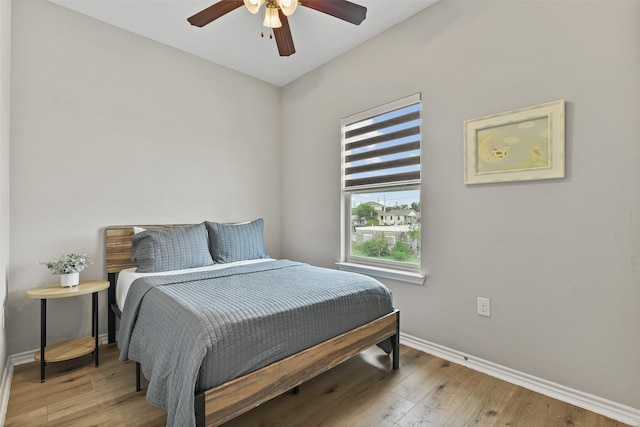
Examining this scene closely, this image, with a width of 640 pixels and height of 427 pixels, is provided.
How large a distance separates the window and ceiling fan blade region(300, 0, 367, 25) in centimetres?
84

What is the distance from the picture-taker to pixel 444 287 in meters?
2.33

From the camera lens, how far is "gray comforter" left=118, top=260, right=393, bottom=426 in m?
1.30

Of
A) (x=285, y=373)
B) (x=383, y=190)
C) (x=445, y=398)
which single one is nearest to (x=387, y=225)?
(x=383, y=190)

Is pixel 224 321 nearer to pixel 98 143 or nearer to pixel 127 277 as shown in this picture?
pixel 127 277

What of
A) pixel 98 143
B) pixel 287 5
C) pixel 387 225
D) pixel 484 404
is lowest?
pixel 484 404

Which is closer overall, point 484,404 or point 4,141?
point 484,404

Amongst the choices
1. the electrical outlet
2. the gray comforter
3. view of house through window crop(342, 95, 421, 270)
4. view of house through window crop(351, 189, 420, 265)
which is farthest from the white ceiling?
the electrical outlet

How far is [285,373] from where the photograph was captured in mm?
1512

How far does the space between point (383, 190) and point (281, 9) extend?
1.62 meters

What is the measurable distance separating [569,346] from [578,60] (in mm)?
1650

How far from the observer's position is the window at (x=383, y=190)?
2576mm

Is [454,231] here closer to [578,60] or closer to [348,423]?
[578,60]

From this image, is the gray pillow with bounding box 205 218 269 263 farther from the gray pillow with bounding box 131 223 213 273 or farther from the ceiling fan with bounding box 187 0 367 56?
the ceiling fan with bounding box 187 0 367 56

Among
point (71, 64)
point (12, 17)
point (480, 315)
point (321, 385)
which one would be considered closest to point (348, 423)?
point (321, 385)
